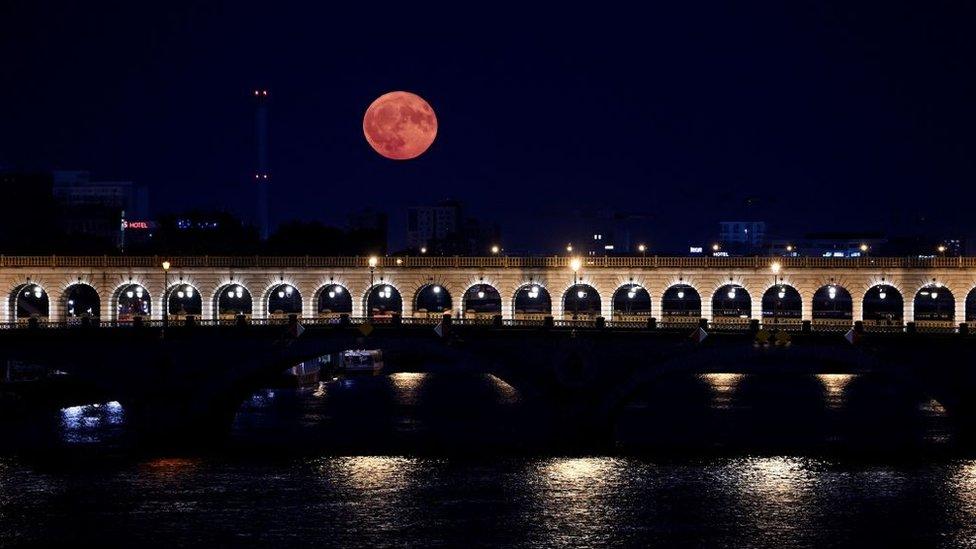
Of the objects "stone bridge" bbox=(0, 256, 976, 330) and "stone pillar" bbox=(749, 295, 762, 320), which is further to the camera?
"stone pillar" bbox=(749, 295, 762, 320)

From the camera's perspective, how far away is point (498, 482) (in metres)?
86.3

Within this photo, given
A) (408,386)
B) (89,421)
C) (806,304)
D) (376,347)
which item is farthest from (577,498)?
(408,386)

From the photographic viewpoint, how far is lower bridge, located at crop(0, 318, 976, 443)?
98062mm

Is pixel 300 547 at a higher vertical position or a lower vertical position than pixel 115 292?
lower

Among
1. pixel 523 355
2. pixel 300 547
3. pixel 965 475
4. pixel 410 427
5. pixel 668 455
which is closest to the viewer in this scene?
pixel 300 547

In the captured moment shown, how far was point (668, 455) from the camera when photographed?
312 ft

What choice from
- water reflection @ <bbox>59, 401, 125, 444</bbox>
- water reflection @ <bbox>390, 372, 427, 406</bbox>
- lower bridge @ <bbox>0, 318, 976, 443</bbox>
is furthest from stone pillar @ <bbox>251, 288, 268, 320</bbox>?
lower bridge @ <bbox>0, 318, 976, 443</bbox>

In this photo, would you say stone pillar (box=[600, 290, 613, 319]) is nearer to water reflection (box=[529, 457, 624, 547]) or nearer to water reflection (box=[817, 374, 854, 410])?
water reflection (box=[817, 374, 854, 410])

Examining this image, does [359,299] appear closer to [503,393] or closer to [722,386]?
[503,393]

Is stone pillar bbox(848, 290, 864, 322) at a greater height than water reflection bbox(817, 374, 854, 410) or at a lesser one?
greater

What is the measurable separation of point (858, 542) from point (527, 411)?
47489mm

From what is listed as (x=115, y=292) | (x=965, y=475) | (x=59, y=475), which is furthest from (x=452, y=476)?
(x=115, y=292)

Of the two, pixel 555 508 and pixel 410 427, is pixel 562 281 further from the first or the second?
pixel 555 508

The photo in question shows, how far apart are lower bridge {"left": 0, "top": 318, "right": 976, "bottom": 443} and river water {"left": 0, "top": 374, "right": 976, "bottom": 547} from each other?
139 inches
